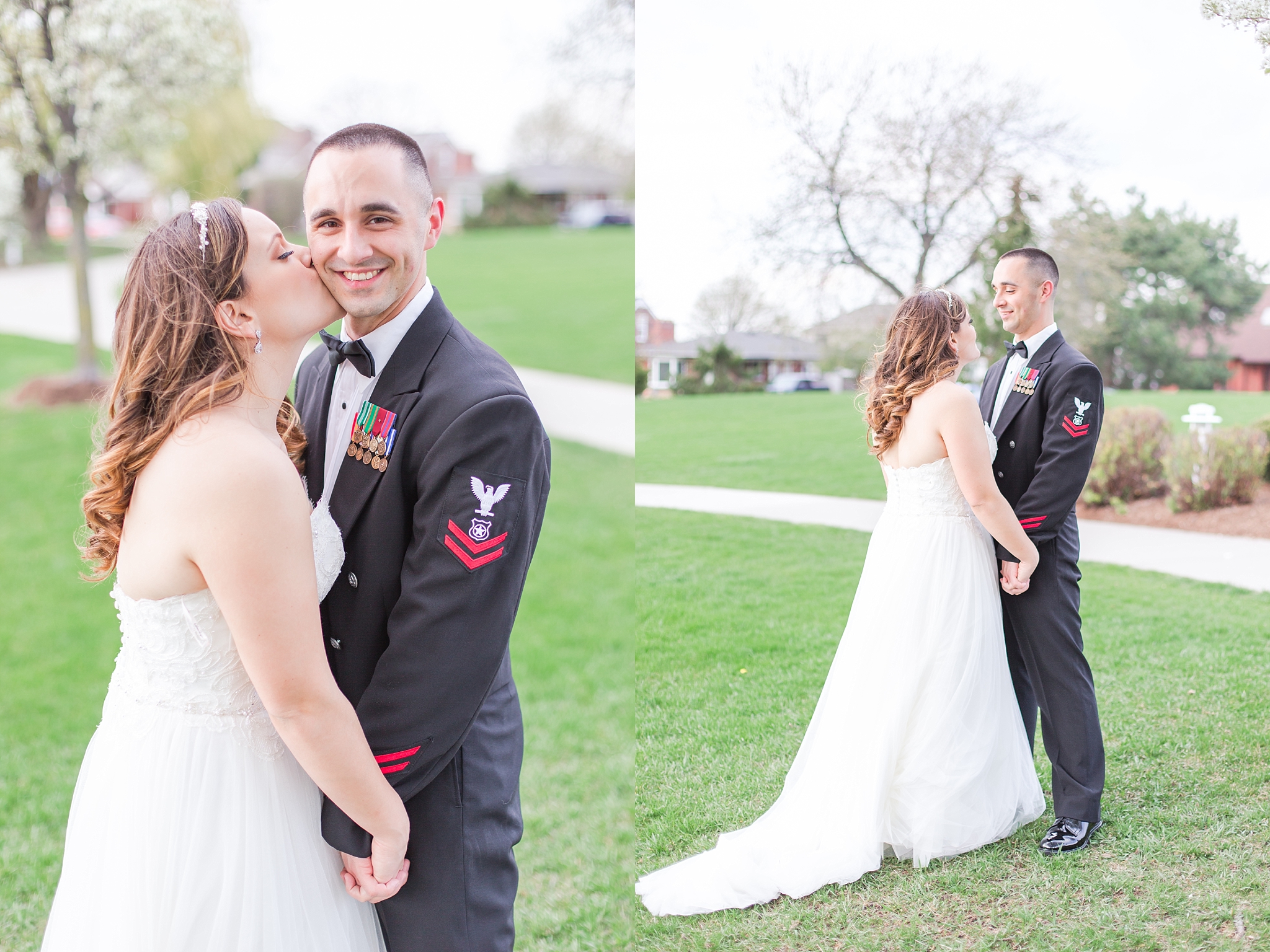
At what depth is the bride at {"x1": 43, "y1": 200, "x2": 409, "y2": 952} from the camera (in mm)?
1626

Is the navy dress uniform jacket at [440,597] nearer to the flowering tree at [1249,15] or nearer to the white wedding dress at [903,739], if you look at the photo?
the white wedding dress at [903,739]

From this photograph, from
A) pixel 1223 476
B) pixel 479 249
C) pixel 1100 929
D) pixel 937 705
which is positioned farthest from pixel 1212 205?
pixel 479 249

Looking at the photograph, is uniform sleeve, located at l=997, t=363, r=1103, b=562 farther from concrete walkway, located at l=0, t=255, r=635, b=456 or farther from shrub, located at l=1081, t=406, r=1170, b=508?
concrete walkway, located at l=0, t=255, r=635, b=456

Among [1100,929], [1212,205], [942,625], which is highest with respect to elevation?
[1212,205]

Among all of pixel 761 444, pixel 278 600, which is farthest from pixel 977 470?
pixel 278 600

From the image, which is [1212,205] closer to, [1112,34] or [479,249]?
[1112,34]

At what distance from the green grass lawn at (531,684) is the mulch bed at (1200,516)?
2.29m

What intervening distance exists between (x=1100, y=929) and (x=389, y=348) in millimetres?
2280

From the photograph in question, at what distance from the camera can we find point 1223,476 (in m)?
2.62

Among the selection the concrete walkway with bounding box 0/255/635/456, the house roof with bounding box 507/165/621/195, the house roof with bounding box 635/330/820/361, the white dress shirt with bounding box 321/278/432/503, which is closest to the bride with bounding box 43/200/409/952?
the white dress shirt with bounding box 321/278/432/503

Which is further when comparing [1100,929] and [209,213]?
[1100,929]

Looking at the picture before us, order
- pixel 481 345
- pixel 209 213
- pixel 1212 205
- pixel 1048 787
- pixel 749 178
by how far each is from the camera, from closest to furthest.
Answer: pixel 209 213
pixel 481 345
pixel 1212 205
pixel 1048 787
pixel 749 178

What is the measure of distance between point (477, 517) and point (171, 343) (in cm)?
61

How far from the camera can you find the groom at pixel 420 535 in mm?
1800
